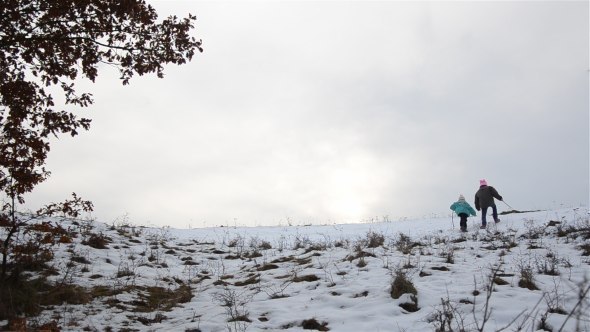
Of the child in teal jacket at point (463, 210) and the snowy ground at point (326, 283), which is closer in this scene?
the snowy ground at point (326, 283)

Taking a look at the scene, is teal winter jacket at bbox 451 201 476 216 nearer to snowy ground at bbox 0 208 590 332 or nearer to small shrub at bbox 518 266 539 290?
snowy ground at bbox 0 208 590 332

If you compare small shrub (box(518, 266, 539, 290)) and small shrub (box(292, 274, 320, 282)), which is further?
small shrub (box(292, 274, 320, 282))

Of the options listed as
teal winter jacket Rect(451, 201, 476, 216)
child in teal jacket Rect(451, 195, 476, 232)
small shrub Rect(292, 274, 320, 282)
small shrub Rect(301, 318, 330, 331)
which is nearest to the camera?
small shrub Rect(301, 318, 330, 331)

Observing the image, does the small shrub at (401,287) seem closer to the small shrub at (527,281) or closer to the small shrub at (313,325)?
the small shrub at (313,325)

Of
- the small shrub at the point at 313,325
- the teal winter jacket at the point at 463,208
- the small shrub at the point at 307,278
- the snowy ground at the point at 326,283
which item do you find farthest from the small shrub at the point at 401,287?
the teal winter jacket at the point at 463,208

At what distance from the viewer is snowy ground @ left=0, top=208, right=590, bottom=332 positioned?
491cm

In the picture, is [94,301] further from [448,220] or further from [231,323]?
[448,220]

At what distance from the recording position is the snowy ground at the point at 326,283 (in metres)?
4.91

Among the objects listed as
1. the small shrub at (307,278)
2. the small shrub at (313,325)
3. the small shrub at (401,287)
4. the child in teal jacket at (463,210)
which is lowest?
the small shrub at (313,325)

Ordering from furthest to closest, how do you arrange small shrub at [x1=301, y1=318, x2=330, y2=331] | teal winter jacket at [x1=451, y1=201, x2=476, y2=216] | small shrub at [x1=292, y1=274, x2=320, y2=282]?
teal winter jacket at [x1=451, y1=201, x2=476, y2=216]
small shrub at [x1=292, y1=274, x2=320, y2=282]
small shrub at [x1=301, y1=318, x2=330, y2=331]

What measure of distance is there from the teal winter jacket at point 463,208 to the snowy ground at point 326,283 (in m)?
1.59

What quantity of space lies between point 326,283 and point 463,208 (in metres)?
8.63

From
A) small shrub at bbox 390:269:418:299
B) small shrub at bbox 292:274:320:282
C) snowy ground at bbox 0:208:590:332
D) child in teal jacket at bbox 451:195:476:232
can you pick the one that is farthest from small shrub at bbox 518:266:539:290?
child in teal jacket at bbox 451:195:476:232

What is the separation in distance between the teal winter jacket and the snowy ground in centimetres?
159
